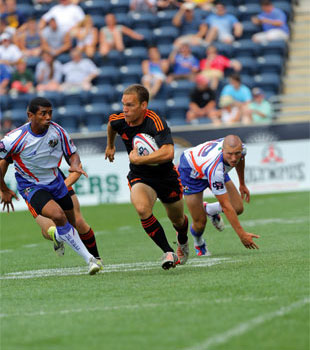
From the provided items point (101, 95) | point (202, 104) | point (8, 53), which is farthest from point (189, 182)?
point (8, 53)

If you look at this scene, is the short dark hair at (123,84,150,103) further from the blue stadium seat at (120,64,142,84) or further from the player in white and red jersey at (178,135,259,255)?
the blue stadium seat at (120,64,142,84)

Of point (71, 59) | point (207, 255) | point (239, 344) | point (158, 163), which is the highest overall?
point (71, 59)

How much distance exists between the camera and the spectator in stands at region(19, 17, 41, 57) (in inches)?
958

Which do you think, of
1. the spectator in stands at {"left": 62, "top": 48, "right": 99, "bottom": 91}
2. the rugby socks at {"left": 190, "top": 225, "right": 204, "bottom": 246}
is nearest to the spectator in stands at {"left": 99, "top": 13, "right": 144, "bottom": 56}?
the spectator in stands at {"left": 62, "top": 48, "right": 99, "bottom": 91}

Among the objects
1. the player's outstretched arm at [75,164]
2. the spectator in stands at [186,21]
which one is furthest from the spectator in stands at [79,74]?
the player's outstretched arm at [75,164]

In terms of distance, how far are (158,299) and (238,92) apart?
1476cm

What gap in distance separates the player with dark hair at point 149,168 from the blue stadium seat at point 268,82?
Result: 13.9 meters

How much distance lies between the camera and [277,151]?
19922 mm

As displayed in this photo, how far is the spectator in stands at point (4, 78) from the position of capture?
23.4m

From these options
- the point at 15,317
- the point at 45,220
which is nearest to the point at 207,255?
the point at 45,220

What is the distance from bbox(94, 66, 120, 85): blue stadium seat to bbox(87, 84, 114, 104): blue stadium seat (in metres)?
0.47

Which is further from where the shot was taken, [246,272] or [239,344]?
[246,272]

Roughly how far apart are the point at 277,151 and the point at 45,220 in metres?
11.3

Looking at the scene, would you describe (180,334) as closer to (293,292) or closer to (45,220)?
(293,292)
